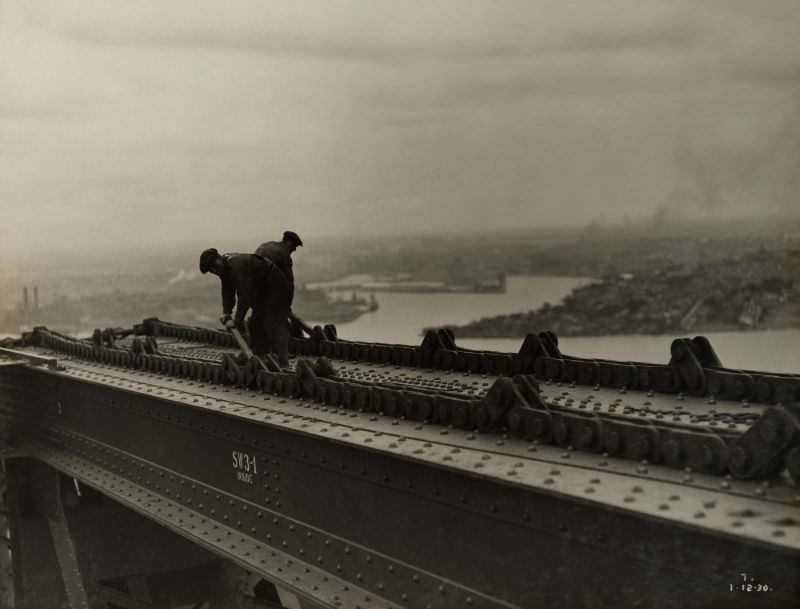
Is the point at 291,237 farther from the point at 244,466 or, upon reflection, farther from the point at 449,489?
the point at 449,489

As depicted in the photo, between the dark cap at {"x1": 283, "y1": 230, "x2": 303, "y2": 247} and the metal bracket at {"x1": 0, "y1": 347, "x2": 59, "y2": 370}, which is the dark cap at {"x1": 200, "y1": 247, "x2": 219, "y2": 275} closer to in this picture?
the dark cap at {"x1": 283, "y1": 230, "x2": 303, "y2": 247}

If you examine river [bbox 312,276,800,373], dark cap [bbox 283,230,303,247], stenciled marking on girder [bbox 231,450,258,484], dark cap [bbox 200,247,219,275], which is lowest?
stenciled marking on girder [bbox 231,450,258,484]

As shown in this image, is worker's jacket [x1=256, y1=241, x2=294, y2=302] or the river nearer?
worker's jacket [x1=256, y1=241, x2=294, y2=302]

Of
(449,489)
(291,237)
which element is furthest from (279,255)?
(449,489)

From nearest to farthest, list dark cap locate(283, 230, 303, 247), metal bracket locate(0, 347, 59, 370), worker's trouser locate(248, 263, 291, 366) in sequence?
worker's trouser locate(248, 263, 291, 366)
dark cap locate(283, 230, 303, 247)
metal bracket locate(0, 347, 59, 370)

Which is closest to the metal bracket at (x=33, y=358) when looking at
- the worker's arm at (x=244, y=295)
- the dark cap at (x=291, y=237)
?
the worker's arm at (x=244, y=295)

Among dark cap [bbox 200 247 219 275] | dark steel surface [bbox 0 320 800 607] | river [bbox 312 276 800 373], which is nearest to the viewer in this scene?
dark steel surface [bbox 0 320 800 607]

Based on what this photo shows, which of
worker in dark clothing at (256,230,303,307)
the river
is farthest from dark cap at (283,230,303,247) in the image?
the river
